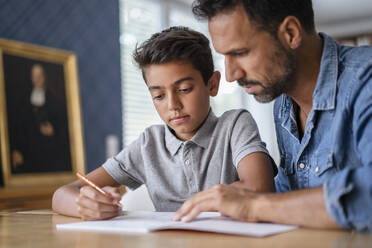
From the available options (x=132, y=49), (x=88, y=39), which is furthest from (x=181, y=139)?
(x=132, y=49)

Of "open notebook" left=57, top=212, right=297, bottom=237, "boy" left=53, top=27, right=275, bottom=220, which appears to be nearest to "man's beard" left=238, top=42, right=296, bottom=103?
"boy" left=53, top=27, right=275, bottom=220

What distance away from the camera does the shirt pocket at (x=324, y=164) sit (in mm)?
1217

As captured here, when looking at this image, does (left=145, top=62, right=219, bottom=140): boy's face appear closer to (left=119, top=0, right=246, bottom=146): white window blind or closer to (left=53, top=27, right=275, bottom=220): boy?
(left=53, top=27, right=275, bottom=220): boy

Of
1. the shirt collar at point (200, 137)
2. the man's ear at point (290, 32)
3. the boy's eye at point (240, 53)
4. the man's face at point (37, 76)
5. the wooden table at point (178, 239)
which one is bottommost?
the wooden table at point (178, 239)

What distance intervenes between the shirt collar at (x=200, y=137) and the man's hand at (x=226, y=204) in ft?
1.71

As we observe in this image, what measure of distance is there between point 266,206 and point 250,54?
507 mm

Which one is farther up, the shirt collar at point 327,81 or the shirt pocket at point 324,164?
the shirt collar at point 327,81

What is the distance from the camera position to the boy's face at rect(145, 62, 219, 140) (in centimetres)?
140

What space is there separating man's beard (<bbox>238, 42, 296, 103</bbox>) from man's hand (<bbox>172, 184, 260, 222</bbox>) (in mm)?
446

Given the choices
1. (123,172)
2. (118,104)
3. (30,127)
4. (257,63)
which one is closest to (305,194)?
(257,63)

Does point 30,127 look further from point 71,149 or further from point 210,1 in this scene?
point 210,1

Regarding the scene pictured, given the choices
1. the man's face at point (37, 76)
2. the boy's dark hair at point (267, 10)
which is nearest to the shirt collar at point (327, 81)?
the boy's dark hair at point (267, 10)

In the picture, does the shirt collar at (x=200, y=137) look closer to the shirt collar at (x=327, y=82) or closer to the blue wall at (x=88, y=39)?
the shirt collar at (x=327, y=82)

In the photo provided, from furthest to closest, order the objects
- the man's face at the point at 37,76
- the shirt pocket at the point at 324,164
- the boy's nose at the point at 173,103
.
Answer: the man's face at the point at 37,76
the boy's nose at the point at 173,103
the shirt pocket at the point at 324,164
